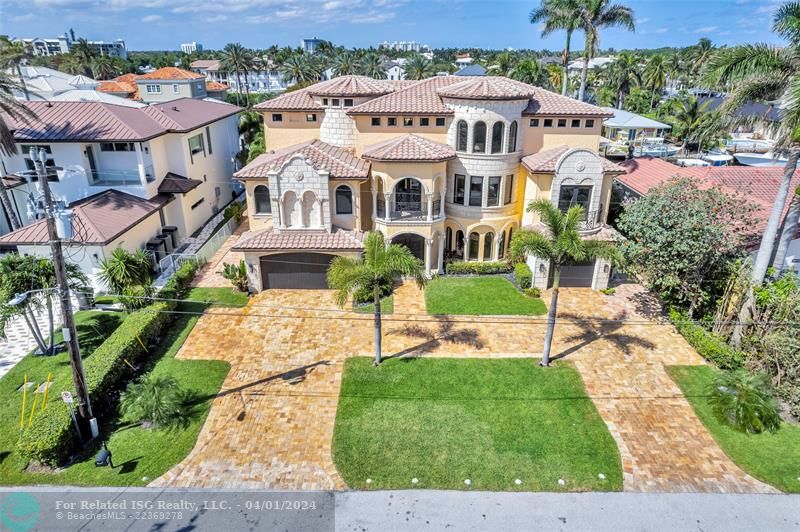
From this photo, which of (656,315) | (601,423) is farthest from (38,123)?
(656,315)

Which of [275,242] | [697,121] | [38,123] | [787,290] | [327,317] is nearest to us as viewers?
[787,290]

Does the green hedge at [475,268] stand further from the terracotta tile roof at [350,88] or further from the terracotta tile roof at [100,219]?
the terracotta tile roof at [100,219]

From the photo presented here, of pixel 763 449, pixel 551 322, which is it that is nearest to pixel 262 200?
pixel 551 322

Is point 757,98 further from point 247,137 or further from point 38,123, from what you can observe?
point 247,137

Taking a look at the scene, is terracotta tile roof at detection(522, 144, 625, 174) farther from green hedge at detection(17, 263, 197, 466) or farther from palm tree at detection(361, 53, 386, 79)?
palm tree at detection(361, 53, 386, 79)

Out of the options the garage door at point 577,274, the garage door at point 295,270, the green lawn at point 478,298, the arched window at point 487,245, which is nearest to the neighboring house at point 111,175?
the garage door at point 295,270

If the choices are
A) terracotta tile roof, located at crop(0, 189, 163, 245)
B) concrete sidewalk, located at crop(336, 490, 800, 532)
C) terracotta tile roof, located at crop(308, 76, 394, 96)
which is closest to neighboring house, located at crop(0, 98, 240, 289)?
terracotta tile roof, located at crop(0, 189, 163, 245)
